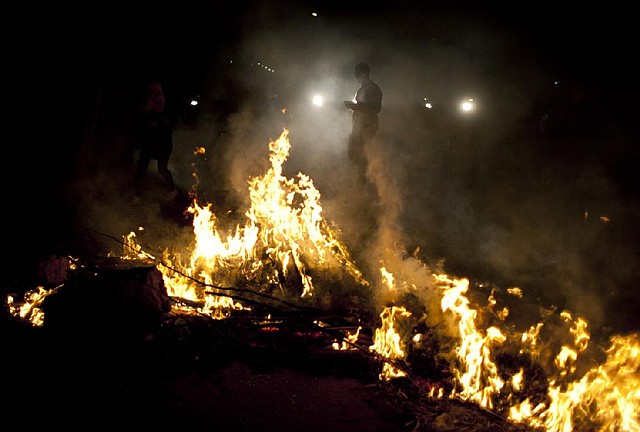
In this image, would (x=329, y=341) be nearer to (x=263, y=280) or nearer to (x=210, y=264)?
(x=263, y=280)

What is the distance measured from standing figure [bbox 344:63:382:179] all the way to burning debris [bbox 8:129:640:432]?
3573 mm

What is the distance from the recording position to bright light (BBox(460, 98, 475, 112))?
12.9 meters

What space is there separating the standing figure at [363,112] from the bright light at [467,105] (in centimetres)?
608

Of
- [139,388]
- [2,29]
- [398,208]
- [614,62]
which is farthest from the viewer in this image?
[398,208]

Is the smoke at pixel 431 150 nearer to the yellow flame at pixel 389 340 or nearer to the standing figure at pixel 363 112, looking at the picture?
the yellow flame at pixel 389 340

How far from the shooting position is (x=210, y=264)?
5.28 m

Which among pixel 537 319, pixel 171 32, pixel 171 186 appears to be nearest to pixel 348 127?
pixel 171 32

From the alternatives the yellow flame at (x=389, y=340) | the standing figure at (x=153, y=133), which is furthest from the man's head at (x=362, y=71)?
the yellow flame at (x=389, y=340)

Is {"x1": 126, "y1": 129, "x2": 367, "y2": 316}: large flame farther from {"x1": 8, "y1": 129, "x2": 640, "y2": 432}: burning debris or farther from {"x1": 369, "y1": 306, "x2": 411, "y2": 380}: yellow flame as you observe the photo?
{"x1": 369, "y1": 306, "x2": 411, "y2": 380}: yellow flame

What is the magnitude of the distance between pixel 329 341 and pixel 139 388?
1.82 metres

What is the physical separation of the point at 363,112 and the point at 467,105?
6538 millimetres

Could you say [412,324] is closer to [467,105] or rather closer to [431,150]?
[431,150]

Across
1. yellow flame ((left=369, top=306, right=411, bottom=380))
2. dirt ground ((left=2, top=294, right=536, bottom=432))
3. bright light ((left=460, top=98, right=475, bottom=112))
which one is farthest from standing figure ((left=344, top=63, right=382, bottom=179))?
bright light ((left=460, top=98, right=475, bottom=112))

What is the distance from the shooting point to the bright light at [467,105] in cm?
1291
